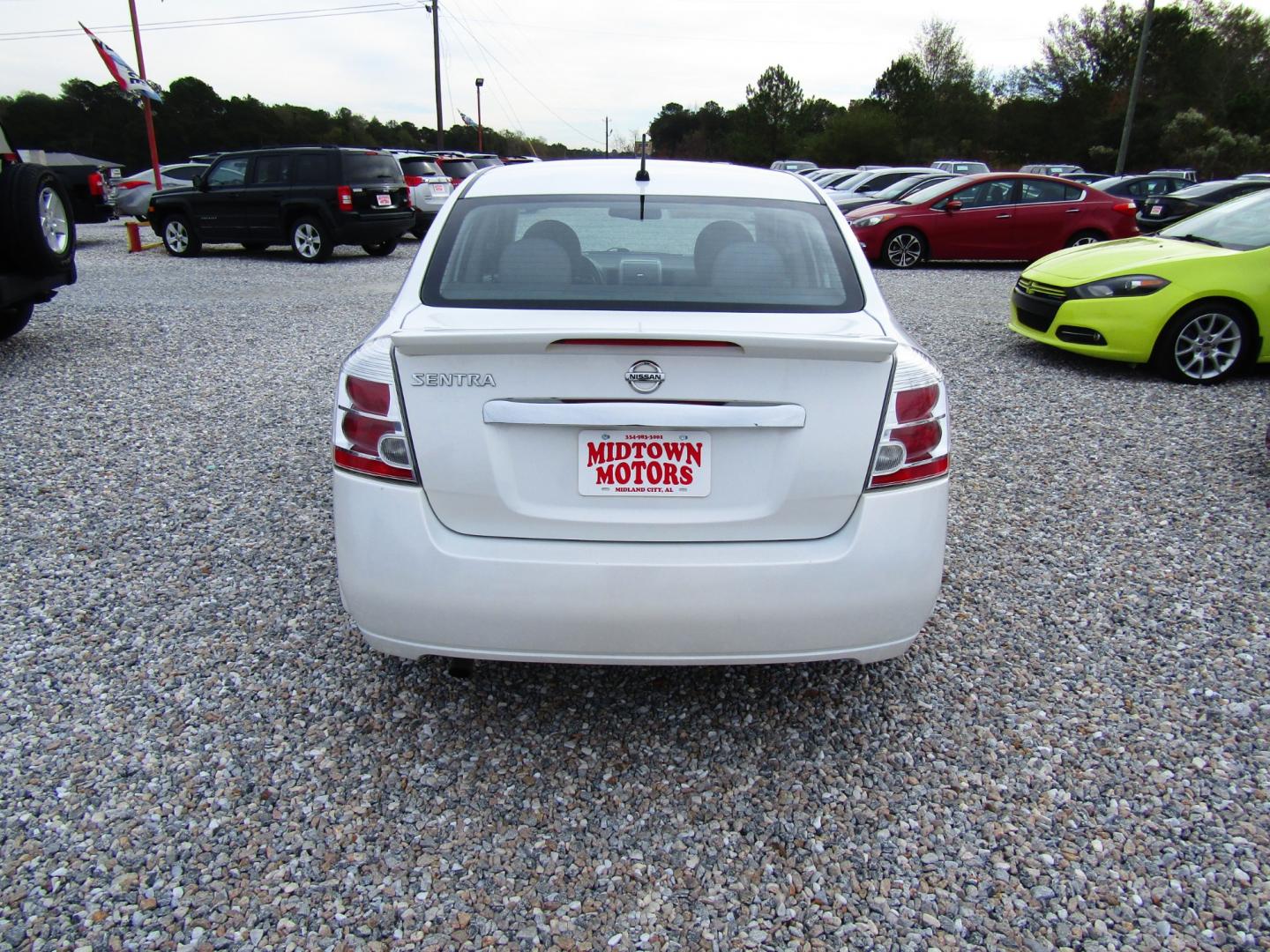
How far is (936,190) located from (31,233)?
1223 cm

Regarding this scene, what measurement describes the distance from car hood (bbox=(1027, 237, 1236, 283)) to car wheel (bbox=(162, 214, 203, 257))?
1343 centimetres

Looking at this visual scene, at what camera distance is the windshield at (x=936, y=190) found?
14.3 meters

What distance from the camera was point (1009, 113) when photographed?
59500 millimetres

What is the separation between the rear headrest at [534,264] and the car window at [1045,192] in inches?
531

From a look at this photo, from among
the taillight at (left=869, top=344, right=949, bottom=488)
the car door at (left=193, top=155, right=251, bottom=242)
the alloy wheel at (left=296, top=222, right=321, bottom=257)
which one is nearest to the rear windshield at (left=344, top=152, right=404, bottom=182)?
the alloy wheel at (left=296, top=222, right=321, bottom=257)

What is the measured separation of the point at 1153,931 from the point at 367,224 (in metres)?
14.6

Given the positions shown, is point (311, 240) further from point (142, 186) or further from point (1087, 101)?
point (1087, 101)

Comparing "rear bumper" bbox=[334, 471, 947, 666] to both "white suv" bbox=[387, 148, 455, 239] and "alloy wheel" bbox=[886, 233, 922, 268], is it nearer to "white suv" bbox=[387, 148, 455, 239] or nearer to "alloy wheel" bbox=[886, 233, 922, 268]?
"alloy wheel" bbox=[886, 233, 922, 268]

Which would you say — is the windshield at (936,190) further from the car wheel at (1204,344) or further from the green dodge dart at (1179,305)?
the car wheel at (1204,344)

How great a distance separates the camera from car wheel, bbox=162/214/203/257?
50.6 feet

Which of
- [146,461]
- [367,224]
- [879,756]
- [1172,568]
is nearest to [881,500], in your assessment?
[879,756]

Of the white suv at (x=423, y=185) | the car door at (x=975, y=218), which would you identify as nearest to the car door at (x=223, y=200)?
the white suv at (x=423, y=185)

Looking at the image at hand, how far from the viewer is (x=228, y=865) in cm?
219

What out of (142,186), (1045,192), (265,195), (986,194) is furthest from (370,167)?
(142,186)
